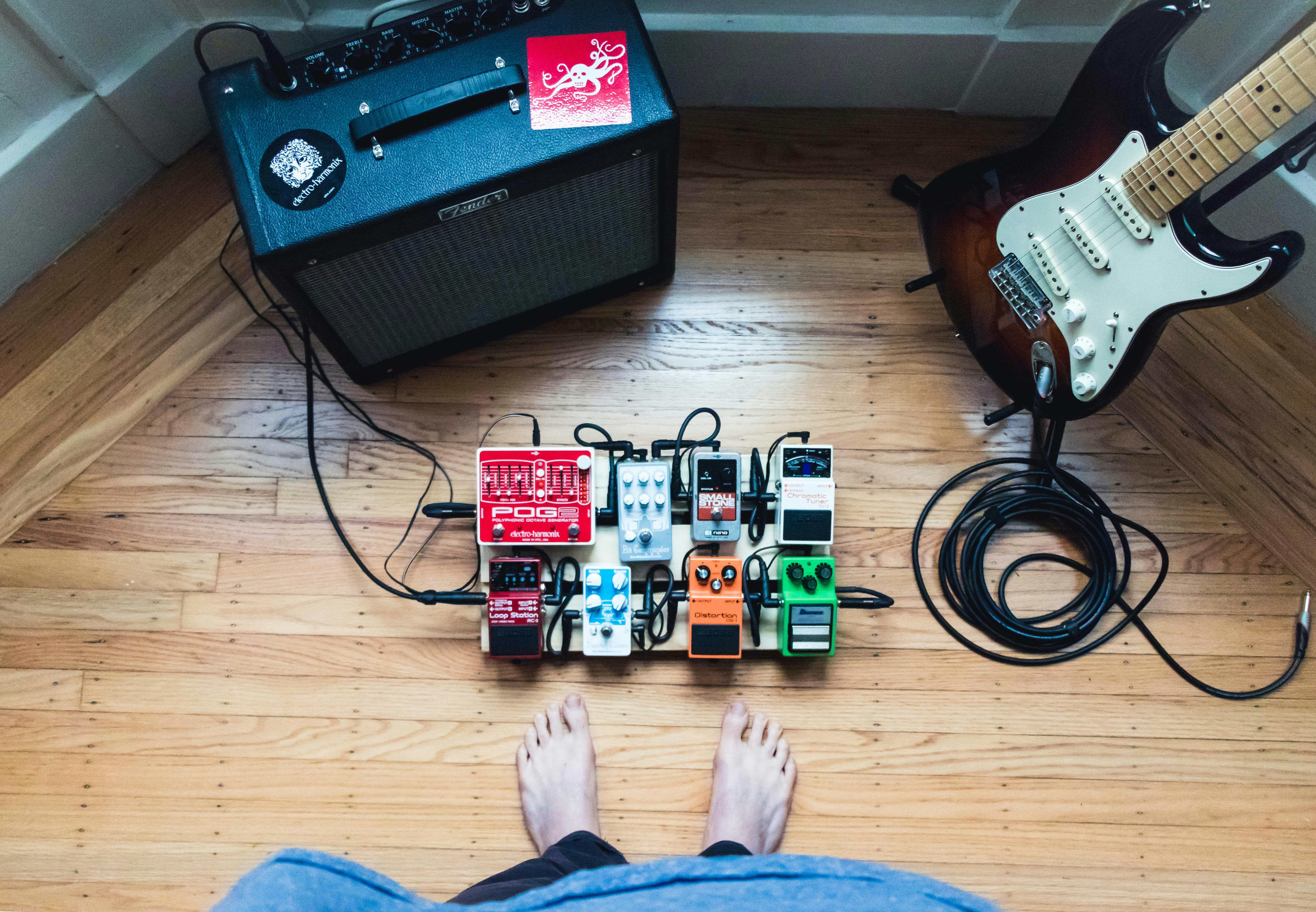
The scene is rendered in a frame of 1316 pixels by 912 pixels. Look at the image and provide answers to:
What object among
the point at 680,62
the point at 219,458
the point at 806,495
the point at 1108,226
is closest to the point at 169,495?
the point at 219,458

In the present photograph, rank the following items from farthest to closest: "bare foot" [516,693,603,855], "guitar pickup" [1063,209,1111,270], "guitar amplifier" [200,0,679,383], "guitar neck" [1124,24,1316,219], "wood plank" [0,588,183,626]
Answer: "wood plank" [0,588,183,626] < "bare foot" [516,693,603,855] < "guitar pickup" [1063,209,1111,270] < "guitar amplifier" [200,0,679,383] < "guitar neck" [1124,24,1316,219]

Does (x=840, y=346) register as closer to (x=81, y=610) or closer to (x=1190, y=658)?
(x=1190, y=658)

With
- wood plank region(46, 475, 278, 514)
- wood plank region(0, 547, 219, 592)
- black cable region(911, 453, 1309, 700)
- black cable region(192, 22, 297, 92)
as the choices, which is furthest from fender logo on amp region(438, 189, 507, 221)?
black cable region(911, 453, 1309, 700)

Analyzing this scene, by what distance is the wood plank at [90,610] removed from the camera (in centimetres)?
137

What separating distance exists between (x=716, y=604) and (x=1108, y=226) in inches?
31.2

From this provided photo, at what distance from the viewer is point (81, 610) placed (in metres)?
1.38

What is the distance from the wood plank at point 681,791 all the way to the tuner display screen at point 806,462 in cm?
50

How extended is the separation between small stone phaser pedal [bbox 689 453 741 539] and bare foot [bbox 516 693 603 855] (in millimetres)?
359

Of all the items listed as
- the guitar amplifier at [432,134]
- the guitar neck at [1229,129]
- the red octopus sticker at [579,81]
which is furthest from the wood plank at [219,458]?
the guitar neck at [1229,129]

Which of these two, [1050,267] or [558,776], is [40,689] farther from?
[1050,267]

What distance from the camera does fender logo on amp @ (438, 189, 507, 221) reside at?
42.8 inches

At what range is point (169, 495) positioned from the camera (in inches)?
55.7

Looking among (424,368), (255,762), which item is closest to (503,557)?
(424,368)

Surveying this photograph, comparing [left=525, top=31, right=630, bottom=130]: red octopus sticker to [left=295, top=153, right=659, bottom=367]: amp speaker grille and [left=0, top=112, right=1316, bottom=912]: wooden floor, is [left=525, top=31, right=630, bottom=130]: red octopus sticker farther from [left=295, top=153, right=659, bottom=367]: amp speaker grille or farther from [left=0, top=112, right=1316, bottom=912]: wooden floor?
[left=0, top=112, right=1316, bottom=912]: wooden floor
